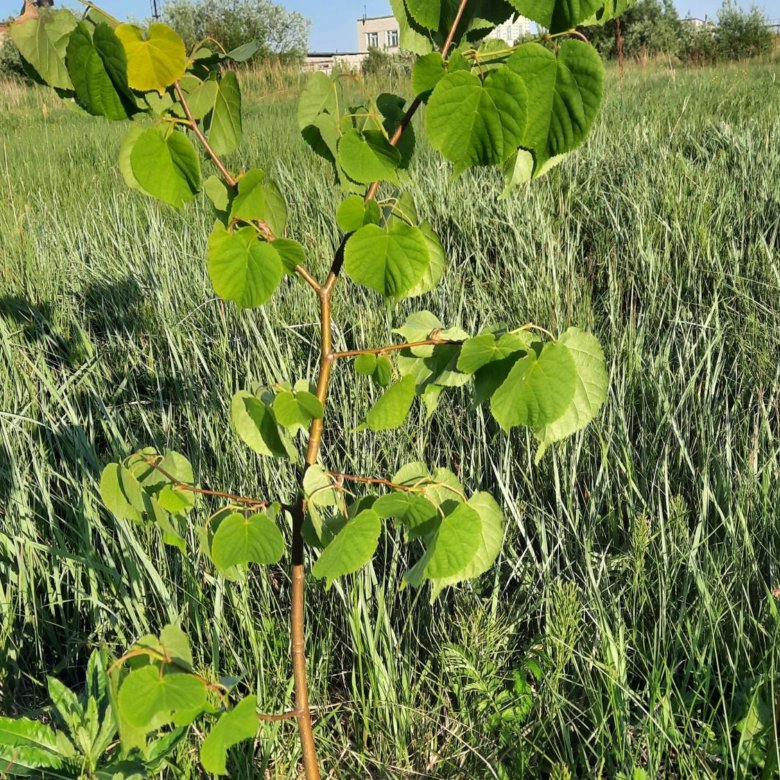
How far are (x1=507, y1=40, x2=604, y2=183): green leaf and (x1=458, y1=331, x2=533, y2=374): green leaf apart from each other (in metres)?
0.15

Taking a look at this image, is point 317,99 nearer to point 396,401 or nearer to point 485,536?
point 396,401

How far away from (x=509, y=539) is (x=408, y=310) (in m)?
0.78

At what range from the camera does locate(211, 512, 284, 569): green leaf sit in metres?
0.67

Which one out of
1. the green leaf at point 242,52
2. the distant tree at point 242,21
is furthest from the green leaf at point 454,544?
the distant tree at point 242,21

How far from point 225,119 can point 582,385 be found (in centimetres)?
39

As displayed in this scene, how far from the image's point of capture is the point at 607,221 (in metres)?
2.44

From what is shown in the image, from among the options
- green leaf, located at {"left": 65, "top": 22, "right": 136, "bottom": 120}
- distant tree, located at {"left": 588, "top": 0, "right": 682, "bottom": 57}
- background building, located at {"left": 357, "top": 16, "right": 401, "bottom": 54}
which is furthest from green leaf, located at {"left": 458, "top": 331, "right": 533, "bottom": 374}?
background building, located at {"left": 357, "top": 16, "right": 401, "bottom": 54}

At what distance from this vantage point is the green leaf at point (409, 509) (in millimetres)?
663

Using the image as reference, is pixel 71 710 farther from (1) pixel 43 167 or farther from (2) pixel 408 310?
(1) pixel 43 167

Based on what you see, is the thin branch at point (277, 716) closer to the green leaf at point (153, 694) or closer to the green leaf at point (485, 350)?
the green leaf at point (153, 694)

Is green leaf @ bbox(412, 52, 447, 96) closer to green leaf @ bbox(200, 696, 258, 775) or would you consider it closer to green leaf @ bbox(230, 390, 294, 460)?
green leaf @ bbox(230, 390, 294, 460)

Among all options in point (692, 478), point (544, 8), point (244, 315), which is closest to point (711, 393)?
point (692, 478)

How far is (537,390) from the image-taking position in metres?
0.60

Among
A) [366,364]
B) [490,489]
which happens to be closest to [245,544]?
[366,364]
